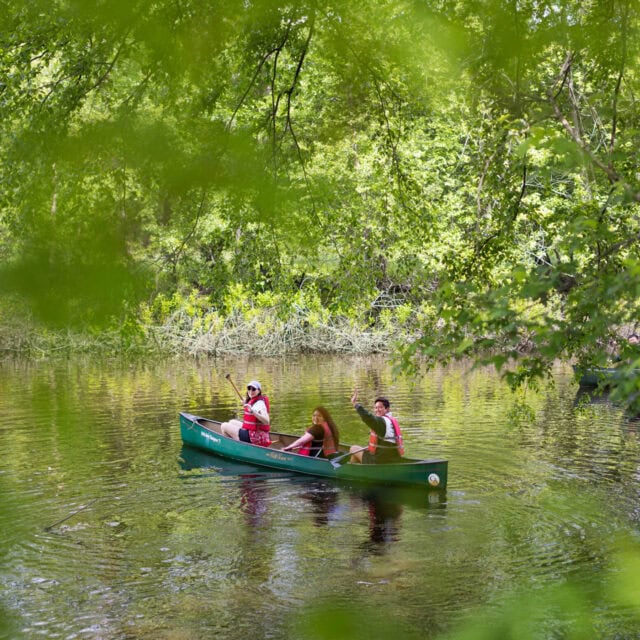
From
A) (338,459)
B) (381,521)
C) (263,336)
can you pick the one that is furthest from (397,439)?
(263,336)

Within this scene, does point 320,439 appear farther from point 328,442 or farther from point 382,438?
point 382,438

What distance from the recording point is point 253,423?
15.2 m

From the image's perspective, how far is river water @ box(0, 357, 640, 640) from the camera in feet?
24.8

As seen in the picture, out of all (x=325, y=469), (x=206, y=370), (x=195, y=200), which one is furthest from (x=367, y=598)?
(x=206, y=370)

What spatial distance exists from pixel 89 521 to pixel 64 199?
10021 mm

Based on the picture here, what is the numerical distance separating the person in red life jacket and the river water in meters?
0.52

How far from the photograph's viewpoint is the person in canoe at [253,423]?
1466 cm

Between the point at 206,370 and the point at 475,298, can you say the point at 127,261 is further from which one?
the point at 206,370

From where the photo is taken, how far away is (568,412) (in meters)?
20.1

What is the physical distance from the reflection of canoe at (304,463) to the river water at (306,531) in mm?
200

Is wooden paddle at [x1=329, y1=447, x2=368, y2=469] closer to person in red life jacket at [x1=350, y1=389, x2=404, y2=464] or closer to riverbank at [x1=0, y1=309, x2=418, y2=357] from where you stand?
person in red life jacket at [x1=350, y1=389, x2=404, y2=464]

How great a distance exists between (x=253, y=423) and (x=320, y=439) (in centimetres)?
150

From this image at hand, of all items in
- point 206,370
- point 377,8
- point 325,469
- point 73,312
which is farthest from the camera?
point 206,370

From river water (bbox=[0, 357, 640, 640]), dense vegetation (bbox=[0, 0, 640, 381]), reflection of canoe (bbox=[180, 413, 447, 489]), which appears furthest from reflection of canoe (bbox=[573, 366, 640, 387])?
reflection of canoe (bbox=[180, 413, 447, 489])
